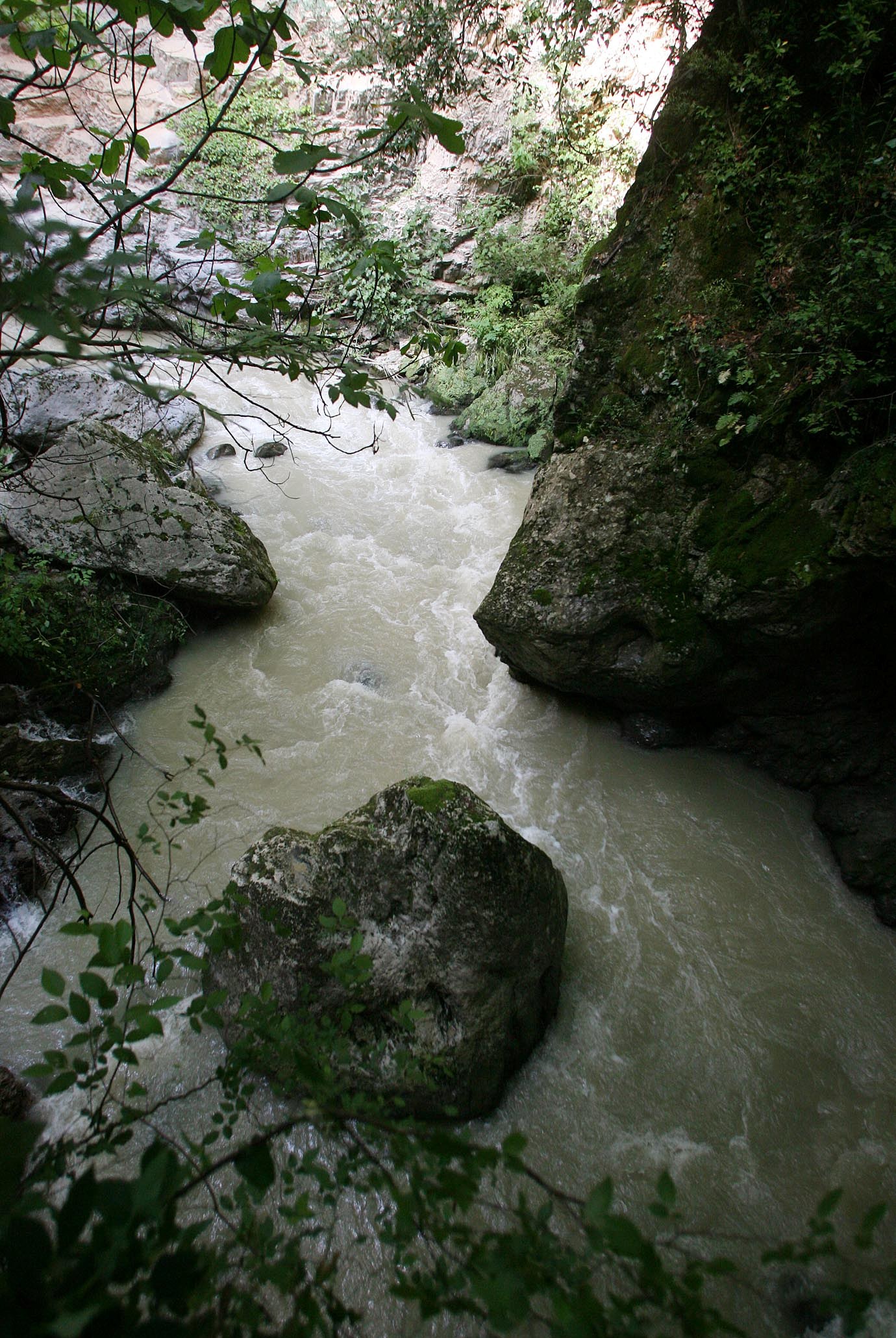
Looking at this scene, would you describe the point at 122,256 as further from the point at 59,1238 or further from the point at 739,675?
the point at 739,675

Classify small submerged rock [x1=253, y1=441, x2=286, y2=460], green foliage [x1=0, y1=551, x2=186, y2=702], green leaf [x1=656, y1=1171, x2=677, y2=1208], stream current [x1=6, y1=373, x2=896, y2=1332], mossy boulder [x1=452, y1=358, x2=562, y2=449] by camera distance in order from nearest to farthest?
green leaf [x1=656, y1=1171, x2=677, y2=1208] < stream current [x1=6, y1=373, x2=896, y2=1332] < green foliage [x1=0, y1=551, x2=186, y2=702] < small submerged rock [x1=253, y1=441, x2=286, y2=460] < mossy boulder [x1=452, y1=358, x2=562, y2=449]

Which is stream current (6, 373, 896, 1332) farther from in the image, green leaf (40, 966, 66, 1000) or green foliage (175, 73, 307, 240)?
green foliage (175, 73, 307, 240)

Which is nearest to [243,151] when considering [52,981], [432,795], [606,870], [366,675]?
[366,675]

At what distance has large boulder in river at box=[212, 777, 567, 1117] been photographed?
2936 mm

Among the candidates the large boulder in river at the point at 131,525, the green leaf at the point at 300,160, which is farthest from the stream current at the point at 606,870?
the green leaf at the point at 300,160

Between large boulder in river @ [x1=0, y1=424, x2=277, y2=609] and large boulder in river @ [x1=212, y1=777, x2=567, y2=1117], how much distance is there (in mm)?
3314

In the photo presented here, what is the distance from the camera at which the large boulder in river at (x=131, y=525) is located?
5488mm

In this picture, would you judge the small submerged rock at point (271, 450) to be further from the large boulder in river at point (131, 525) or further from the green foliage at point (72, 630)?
the green foliage at point (72, 630)

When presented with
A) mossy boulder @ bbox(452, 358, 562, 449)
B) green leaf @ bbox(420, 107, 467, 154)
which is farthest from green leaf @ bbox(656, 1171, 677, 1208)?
mossy boulder @ bbox(452, 358, 562, 449)

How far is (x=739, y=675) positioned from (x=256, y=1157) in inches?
170

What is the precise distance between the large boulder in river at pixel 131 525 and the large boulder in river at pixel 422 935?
3.31 metres

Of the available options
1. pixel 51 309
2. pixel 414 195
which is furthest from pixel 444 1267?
pixel 414 195

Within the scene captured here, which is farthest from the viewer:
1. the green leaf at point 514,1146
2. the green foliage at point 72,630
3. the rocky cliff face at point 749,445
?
the green foliage at point 72,630

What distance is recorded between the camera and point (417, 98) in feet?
4.82
